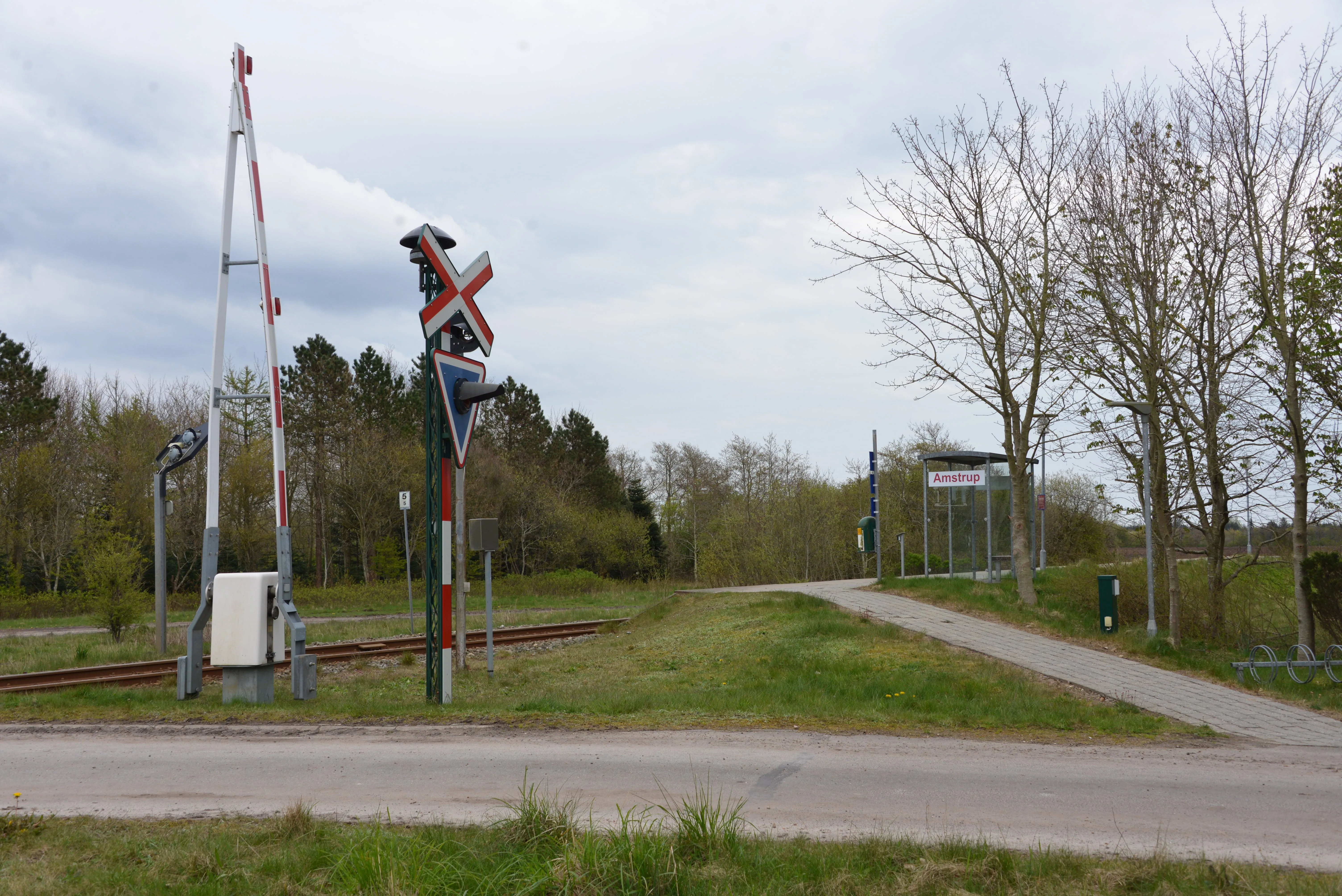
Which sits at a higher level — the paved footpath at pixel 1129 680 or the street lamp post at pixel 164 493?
the street lamp post at pixel 164 493

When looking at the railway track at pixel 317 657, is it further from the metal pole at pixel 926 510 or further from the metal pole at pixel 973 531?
the metal pole at pixel 973 531

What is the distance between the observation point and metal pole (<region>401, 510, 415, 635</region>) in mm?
21062

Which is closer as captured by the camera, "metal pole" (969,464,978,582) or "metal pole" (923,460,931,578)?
"metal pole" (923,460,931,578)

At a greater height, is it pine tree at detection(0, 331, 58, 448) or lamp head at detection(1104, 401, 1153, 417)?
pine tree at detection(0, 331, 58, 448)

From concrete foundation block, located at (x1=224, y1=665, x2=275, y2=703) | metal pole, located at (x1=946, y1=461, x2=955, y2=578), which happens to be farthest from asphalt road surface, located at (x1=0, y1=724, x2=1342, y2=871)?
metal pole, located at (x1=946, y1=461, x2=955, y2=578)

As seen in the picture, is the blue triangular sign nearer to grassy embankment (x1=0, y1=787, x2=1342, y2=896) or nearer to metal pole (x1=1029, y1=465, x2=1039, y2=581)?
grassy embankment (x1=0, y1=787, x2=1342, y2=896)

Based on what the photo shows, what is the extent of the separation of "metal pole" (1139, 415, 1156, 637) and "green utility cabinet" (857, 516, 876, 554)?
8284 mm

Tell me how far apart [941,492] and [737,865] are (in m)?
25.3

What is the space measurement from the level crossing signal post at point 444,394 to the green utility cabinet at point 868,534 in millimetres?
14544

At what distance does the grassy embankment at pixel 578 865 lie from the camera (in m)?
4.30

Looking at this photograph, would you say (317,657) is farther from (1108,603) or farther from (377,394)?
(377,394)

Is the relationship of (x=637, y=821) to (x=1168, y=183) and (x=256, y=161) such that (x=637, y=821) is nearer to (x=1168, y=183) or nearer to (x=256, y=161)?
(x=256, y=161)

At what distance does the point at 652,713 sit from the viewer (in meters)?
9.68

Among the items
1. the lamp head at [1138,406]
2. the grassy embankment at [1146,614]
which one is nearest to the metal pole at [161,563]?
the grassy embankment at [1146,614]
